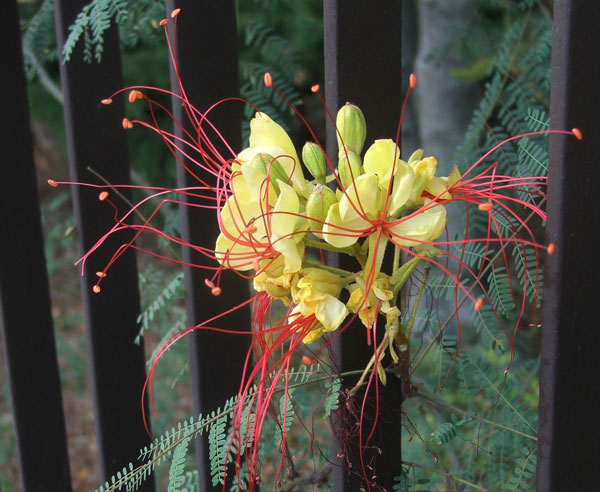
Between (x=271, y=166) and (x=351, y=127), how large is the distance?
0.36 ft

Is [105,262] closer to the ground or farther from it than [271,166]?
closer to the ground

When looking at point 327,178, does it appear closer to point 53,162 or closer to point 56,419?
point 56,419

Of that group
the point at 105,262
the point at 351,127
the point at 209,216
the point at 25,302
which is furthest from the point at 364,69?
the point at 25,302

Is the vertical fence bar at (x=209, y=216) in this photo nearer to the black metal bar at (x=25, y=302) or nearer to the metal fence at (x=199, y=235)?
the metal fence at (x=199, y=235)

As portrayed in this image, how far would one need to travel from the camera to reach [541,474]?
0.87 meters

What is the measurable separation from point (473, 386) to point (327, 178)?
1.44ft

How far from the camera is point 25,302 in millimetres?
1534

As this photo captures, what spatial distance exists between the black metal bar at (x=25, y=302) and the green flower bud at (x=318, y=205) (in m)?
0.91

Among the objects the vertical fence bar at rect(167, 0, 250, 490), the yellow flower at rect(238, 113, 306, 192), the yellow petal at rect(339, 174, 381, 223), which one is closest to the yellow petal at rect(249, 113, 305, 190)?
the yellow flower at rect(238, 113, 306, 192)

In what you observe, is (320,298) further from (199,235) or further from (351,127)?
(199,235)

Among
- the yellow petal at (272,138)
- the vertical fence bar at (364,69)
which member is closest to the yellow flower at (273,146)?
the yellow petal at (272,138)

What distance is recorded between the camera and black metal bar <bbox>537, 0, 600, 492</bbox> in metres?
0.77

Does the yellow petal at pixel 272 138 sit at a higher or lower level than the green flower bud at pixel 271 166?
higher

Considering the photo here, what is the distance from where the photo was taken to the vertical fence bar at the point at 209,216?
3.62 ft
